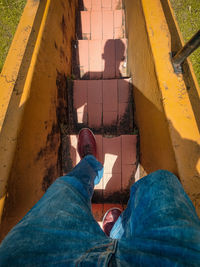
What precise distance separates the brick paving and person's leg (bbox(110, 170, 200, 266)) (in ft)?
3.18

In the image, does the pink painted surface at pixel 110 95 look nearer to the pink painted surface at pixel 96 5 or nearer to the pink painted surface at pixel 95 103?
the pink painted surface at pixel 95 103

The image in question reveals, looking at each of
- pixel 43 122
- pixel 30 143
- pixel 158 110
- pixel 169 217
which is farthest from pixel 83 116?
pixel 169 217

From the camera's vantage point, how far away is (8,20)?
276 centimetres

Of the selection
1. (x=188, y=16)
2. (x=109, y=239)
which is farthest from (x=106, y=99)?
(x=188, y=16)

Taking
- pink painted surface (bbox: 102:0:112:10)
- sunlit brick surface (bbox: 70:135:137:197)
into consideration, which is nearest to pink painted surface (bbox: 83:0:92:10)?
pink painted surface (bbox: 102:0:112:10)

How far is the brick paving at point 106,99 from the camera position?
1952 mm

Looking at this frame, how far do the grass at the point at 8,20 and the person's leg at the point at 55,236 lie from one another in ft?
8.97

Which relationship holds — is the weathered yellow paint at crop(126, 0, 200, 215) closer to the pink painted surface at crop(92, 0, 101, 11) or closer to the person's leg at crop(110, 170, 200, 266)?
the person's leg at crop(110, 170, 200, 266)

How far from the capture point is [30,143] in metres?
1.30

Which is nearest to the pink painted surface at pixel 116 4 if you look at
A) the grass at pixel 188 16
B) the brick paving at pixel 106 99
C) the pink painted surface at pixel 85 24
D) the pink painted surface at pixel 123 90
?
the brick paving at pixel 106 99

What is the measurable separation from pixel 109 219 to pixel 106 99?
1.55m

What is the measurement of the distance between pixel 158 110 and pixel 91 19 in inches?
97.7

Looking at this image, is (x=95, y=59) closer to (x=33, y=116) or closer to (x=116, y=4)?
(x=116, y=4)

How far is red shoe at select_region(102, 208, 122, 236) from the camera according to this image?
5.46 feet
